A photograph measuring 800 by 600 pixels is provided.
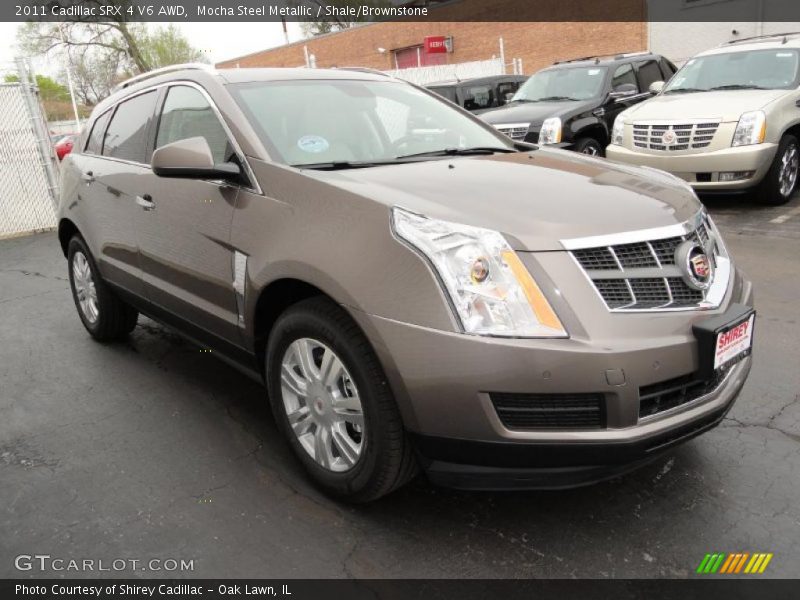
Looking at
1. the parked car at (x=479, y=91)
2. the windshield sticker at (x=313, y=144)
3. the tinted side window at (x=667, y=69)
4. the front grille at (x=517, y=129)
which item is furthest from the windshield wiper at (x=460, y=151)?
the parked car at (x=479, y=91)

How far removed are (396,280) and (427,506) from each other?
99 cm

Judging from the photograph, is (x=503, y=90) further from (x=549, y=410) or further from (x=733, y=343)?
(x=549, y=410)

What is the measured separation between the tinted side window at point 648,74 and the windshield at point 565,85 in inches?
39.4

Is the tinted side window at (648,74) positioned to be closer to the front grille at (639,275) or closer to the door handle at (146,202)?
the door handle at (146,202)

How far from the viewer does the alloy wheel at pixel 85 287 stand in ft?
15.4

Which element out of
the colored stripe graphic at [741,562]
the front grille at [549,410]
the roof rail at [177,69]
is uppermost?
the roof rail at [177,69]

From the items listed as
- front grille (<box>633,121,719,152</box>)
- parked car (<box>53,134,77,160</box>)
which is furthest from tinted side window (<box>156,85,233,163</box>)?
parked car (<box>53,134,77,160</box>)

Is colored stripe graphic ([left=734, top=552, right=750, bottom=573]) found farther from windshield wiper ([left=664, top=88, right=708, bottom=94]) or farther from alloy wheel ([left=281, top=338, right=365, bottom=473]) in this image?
windshield wiper ([left=664, top=88, right=708, bottom=94])

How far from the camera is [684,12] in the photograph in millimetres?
22219

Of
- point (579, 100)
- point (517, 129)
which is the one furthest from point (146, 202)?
point (579, 100)

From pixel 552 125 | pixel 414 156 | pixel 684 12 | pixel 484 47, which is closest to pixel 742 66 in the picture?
pixel 552 125

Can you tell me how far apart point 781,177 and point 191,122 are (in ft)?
22.4

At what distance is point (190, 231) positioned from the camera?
3.26m
